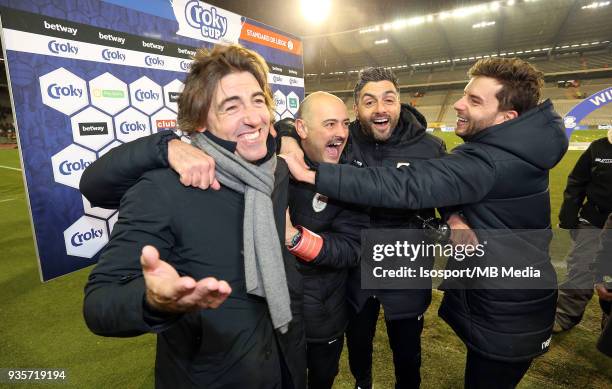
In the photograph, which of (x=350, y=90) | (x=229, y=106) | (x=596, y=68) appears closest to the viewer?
(x=229, y=106)

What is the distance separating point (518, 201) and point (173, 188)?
1643mm

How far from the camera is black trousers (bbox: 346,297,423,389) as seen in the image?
2.33 meters

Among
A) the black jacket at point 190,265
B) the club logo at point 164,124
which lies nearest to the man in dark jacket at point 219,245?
the black jacket at point 190,265

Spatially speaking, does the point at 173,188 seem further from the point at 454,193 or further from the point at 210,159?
the point at 454,193

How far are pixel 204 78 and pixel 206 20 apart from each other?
2.36 m

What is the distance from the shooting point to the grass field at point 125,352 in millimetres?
2734

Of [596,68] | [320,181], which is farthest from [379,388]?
[596,68]

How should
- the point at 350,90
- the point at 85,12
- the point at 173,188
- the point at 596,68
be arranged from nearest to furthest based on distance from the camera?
the point at 173,188
the point at 85,12
the point at 596,68
the point at 350,90

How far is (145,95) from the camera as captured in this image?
285 cm

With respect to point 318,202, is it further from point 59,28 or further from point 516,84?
point 59,28

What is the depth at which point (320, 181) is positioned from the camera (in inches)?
66.9

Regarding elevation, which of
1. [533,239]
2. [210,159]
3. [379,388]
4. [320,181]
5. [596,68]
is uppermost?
[596,68]

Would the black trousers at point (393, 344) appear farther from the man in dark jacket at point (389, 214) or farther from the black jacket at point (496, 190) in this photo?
the black jacket at point (496, 190)

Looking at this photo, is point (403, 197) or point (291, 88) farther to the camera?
point (291, 88)
